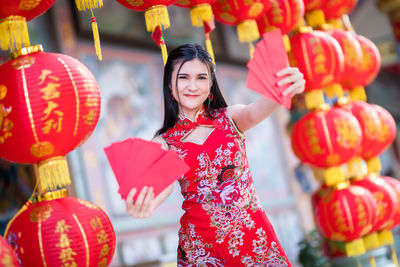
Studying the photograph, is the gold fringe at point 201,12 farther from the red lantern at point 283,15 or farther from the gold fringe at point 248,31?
the red lantern at point 283,15

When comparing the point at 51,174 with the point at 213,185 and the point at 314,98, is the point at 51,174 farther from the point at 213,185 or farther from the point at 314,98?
the point at 314,98

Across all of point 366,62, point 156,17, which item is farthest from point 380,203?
point 156,17

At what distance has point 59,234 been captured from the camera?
1537mm

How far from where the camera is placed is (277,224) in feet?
19.3

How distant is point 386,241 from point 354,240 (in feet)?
0.99

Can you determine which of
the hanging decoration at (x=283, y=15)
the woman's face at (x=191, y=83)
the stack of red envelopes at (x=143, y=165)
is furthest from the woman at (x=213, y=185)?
the hanging decoration at (x=283, y=15)

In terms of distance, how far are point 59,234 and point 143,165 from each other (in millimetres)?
355

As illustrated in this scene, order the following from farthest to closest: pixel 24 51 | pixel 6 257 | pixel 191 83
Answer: pixel 191 83 < pixel 24 51 < pixel 6 257

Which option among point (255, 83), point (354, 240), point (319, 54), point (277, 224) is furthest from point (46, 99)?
point (277, 224)

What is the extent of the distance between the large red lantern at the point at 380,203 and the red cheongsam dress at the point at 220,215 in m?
1.25

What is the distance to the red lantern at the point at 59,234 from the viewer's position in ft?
5.01

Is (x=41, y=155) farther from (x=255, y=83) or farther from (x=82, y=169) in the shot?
(x=82, y=169)

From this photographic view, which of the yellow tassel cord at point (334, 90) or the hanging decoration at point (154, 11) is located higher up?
the hanging decoration at point (154, 11)

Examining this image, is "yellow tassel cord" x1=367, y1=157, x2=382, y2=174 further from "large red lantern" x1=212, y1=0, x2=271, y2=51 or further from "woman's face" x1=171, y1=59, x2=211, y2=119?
"woman's face" x1=171, y1=59, x2=211, y2=119
